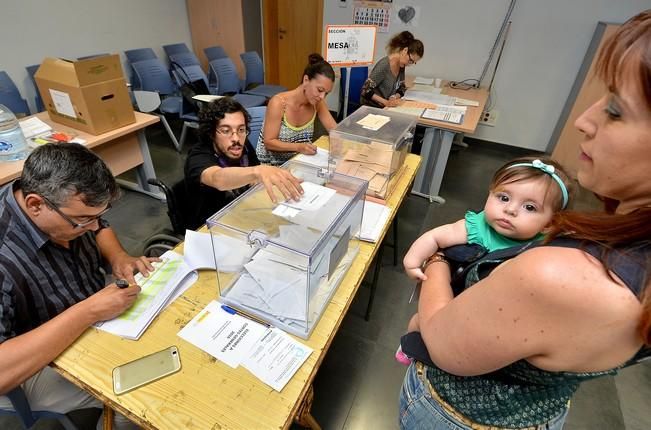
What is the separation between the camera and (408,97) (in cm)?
329

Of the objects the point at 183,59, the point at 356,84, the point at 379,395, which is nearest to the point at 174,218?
the point at 379,395

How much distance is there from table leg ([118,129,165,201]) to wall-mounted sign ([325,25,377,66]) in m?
1.58

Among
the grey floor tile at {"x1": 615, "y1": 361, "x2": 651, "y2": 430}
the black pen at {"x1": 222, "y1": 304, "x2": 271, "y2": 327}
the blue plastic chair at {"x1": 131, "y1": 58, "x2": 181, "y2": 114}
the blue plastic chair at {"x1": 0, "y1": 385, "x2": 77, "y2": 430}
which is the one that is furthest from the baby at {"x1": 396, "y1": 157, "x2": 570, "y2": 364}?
the blue plastic chair at {"x1": 131, "y1": 58, "x2": 181, "y2": 114}

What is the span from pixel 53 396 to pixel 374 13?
184 inches

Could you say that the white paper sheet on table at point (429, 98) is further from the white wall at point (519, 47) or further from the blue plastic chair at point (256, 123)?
the blue plastic chair at point (256, 123)

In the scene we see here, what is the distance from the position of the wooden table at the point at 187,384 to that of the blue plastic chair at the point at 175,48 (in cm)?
460

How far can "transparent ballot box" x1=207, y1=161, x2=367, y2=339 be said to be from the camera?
0.92 metres

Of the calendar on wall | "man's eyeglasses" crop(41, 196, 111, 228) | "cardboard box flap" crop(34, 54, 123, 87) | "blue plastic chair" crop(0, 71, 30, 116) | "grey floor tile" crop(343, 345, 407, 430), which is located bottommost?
"grey floor tile" crop(343, 345, 407, 430)

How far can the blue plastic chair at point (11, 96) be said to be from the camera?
2924mm

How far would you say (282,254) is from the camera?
0.93 metres

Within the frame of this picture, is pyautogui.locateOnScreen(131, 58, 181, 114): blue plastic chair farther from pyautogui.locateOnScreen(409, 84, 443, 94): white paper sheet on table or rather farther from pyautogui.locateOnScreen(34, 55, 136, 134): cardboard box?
pyautogui.locateOnScreen(409, 84, 443, 94): white paper sheet on table

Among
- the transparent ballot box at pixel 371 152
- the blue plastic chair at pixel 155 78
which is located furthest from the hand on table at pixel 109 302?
the blue plastic chair at pixel 155 78

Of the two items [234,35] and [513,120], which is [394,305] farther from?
[234,35]

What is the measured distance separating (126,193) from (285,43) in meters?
3.58
